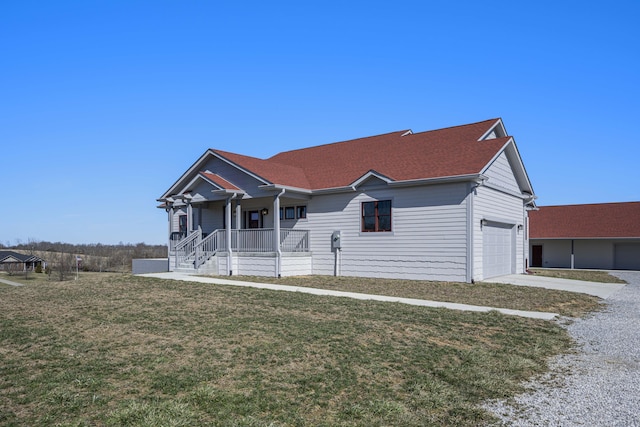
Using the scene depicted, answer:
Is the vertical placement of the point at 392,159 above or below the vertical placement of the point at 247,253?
above

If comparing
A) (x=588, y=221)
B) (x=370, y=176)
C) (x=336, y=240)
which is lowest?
(x=336, y=240)

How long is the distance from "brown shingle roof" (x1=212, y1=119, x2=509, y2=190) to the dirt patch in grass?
8.44 m

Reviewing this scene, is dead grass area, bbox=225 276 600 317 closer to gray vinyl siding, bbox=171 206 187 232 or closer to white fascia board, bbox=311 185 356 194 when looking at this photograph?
white fascia board, bbox=311 185 356 194

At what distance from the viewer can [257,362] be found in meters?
7.07

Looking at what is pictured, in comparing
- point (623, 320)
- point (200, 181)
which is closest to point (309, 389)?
point (623, 320)

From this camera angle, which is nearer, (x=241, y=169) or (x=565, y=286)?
(x=565, y=286)

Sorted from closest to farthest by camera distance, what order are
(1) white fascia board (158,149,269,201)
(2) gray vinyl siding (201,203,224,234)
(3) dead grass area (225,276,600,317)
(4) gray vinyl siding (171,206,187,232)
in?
(3) dead grass area (225,276,600,317) → (1) white fascia board (158,149,269,201) → (2) gray vinyl siding (201,203,224,234) → (4) gray vinyl siding (171,206,187,232)

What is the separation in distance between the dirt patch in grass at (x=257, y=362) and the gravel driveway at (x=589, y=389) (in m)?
0.32

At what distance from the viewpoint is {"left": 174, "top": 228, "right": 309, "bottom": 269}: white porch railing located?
21016mm

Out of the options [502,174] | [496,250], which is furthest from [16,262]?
→ [502,174]

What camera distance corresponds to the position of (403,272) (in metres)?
19.2

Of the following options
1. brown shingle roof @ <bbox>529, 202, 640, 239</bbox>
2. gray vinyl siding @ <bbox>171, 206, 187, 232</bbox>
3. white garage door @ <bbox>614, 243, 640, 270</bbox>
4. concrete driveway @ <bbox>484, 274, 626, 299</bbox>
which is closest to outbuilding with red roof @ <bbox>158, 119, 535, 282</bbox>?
concrete driveway @ <bbox>484, 274, 626, 299</bbox>

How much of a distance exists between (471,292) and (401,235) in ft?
14.5

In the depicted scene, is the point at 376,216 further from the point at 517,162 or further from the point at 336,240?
the point at 517,162
